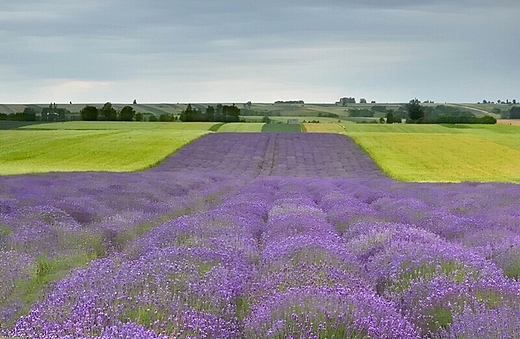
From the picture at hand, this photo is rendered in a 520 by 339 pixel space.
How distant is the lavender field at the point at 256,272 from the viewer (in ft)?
13.1

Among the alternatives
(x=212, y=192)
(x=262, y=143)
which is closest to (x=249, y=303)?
(x=212, y=192)

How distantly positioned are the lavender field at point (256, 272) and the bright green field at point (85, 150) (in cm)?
1928

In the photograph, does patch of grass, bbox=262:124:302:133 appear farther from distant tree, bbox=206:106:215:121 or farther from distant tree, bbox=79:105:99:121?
distant tree, bbox=79:105:99:121

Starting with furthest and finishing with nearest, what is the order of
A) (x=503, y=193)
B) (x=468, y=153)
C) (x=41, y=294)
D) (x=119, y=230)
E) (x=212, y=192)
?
(x=468, y=153) < (x=212, y=192) < (x=503, y=193) < (x=119, y=230) < (x=41, y=294)

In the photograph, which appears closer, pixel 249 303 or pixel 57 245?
pixel 249 303

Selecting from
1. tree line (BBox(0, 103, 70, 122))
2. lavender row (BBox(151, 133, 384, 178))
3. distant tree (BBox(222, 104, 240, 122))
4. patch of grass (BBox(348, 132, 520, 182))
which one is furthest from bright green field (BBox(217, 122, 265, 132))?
tree line (BBox(0, 103, 70, 122))

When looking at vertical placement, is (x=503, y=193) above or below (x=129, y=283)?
below

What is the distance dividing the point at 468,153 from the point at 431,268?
35296mm

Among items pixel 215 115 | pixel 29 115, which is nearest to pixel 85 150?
pixel 29 115

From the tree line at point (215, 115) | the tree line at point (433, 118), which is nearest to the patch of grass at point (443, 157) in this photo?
the tree line at point (433, 118)

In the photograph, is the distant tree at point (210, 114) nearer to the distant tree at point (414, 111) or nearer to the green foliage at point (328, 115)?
the green foliage at point (328, 115)

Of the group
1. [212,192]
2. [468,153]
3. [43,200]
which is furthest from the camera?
[468,153]

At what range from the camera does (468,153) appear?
128ft

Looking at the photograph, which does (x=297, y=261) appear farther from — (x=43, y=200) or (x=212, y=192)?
(x=212, y=192)
